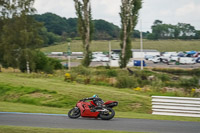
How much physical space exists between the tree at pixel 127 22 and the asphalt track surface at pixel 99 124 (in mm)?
29584

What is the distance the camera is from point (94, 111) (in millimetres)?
13148

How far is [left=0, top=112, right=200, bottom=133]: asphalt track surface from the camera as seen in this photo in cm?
1116

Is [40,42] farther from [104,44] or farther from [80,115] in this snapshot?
[104,44]

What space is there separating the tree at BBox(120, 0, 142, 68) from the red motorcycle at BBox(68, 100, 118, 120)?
96.2 feet

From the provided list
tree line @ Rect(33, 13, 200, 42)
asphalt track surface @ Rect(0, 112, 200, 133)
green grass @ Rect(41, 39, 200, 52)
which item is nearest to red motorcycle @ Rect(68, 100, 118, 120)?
asphalt track surface @ Rect(0, 112, 200, 133)

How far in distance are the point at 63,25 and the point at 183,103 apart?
133158mm

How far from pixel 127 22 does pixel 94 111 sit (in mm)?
30910

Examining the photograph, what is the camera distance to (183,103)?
16266 millimetres

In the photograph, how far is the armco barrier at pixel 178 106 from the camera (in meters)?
16.1

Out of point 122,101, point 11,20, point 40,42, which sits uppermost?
point 11,20

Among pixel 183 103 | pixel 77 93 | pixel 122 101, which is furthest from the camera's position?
pixel 77 93

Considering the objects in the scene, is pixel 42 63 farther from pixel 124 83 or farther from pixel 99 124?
pixel 99 124

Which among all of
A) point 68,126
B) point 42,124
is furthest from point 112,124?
point 42,124

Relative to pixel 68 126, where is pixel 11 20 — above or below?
above
